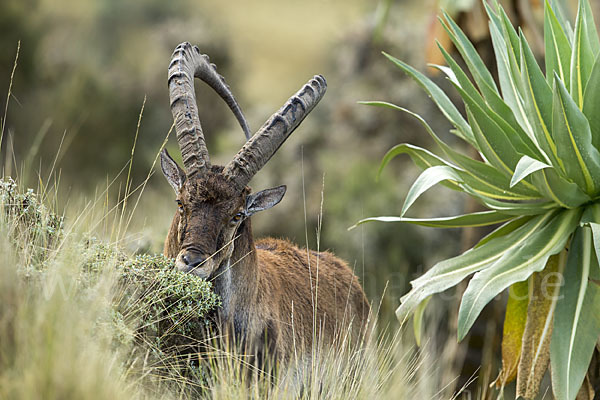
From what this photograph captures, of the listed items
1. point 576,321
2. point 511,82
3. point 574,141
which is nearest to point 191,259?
point 576,321

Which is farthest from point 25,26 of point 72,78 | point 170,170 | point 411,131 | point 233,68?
point 170,170

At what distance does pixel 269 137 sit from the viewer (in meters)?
5.11

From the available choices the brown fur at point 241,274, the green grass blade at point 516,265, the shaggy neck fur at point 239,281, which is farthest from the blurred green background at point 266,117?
the green grass blade at point 516,265

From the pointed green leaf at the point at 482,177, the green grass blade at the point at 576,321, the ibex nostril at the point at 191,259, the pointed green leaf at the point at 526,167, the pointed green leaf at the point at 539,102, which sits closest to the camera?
the pointed green leaf at the point at 526,167

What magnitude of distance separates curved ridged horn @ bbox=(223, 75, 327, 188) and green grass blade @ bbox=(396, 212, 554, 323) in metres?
1.37

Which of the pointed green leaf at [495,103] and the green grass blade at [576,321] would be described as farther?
the pointed green leaf at [495,103]

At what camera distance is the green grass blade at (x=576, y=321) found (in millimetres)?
4121

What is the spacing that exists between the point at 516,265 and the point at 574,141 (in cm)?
82

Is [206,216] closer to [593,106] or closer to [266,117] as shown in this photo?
[593,106]

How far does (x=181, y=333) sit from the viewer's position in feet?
15.1

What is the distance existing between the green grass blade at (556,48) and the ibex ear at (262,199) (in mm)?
2046

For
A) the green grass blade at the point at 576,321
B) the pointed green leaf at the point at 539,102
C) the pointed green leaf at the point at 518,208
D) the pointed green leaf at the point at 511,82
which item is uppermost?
the pointed green leaf at the point at 511,82

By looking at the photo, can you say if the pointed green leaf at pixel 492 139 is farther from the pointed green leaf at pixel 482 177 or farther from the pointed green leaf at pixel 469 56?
the pointed green leaf at pixel 469 56

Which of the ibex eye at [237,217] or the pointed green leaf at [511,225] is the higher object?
the ibex eye at [237,217]
